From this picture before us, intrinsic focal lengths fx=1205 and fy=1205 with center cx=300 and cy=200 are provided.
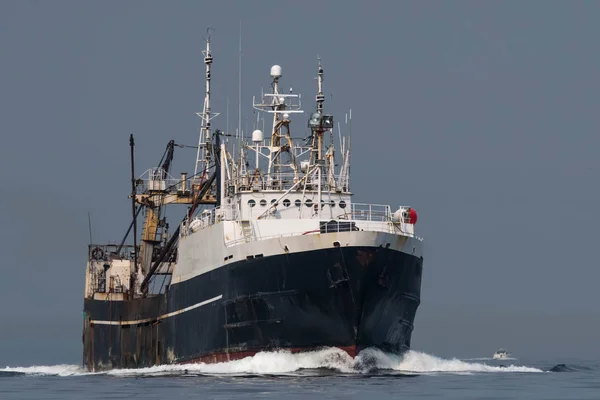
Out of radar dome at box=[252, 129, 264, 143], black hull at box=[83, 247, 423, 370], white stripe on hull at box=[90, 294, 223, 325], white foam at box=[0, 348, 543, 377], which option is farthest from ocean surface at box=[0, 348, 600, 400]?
radar dome at box=[252, 129, 264, 143]

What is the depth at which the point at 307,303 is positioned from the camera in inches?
2015

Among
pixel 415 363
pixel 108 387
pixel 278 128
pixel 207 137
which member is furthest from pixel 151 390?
pixel 207 137

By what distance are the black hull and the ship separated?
5cm

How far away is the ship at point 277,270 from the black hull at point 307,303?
1.8 inches

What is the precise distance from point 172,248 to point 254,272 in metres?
16.9

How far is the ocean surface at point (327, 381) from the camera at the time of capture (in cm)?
4144

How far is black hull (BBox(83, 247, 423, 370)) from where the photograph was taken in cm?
5091

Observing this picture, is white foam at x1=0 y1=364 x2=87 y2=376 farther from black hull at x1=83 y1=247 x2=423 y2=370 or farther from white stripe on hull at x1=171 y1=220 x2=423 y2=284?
black hull at x1=83 y1=247 x2=423 y2=370

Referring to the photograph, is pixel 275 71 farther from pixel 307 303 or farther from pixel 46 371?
pixel 46 371

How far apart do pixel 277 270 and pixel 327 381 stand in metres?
7.40

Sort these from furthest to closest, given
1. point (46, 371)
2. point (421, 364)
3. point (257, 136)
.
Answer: point (46, 371) → point (257, 136) → point (421, 364)

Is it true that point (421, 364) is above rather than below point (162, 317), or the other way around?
below

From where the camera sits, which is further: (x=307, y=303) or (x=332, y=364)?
(x=307, y=303)

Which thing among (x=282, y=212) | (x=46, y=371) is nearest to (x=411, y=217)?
(x=282, y=212)
